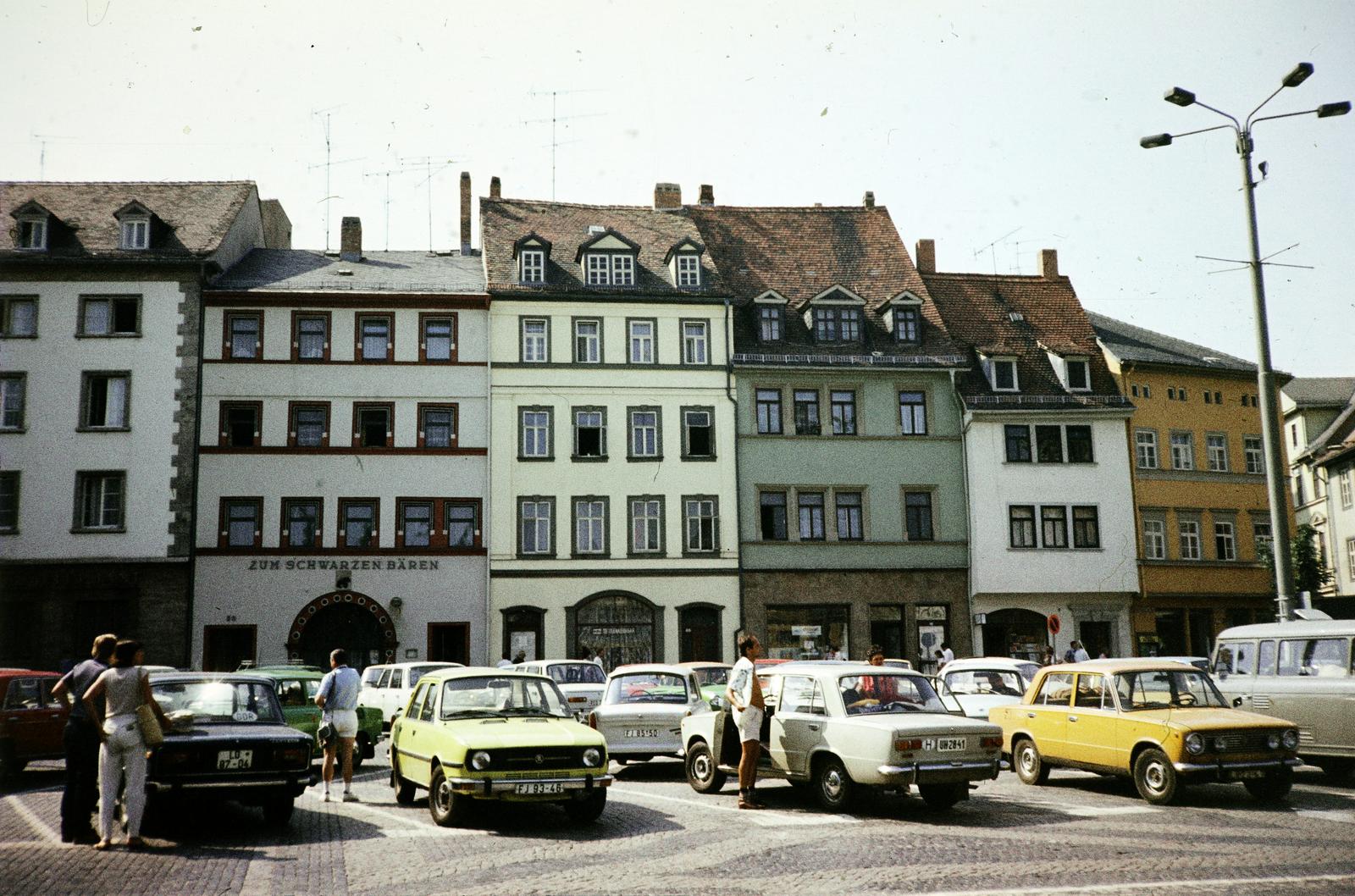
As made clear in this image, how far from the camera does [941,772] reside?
1387 centimetres

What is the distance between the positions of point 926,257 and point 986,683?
29798 mm

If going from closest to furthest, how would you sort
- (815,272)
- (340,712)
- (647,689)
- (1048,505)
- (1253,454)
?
(340,712)
(647,689)
(1048,505)
(815,272)
(1253,454)

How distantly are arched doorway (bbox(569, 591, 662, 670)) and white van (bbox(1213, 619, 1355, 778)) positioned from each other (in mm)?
22698

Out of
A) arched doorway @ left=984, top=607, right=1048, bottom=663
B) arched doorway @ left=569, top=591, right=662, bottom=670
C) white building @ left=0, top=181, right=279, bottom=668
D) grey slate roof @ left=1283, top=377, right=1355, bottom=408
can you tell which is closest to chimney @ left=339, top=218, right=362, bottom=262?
white building @ left=0, top=181, right=279, bottom=668

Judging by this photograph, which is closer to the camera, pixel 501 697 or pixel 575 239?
pixel 501 697

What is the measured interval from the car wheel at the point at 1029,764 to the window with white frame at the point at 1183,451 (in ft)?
97.5

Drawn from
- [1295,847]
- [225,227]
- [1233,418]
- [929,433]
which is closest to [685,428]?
[929,433]

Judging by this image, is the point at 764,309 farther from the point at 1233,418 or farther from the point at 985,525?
the point at 1233,418

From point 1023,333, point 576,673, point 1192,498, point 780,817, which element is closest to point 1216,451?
point 1192,498

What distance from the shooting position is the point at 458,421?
131ft

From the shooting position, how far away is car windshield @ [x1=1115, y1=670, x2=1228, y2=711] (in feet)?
51.2

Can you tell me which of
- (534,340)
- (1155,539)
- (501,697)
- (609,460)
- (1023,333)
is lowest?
(501,697)

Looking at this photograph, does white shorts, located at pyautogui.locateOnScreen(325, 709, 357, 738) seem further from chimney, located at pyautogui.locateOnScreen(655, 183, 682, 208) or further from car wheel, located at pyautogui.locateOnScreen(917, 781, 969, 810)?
chimney, located at pyautogui.locateOnScreen(655, 183, 682, 208)

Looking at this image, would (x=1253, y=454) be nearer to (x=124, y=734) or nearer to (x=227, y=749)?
(x=227, y=749)
